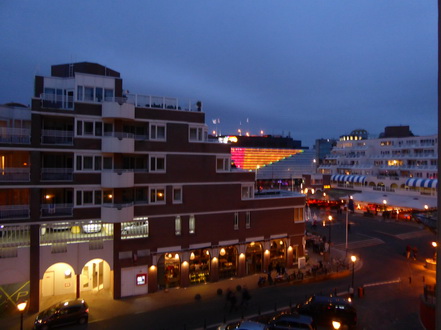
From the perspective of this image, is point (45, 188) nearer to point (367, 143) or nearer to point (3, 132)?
point (3, 132)

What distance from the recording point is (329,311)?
2134 cm

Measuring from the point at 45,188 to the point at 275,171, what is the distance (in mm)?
123487

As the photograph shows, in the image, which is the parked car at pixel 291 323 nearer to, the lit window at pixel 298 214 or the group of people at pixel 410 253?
the lit window at pixel 298 214

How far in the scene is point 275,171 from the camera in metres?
143

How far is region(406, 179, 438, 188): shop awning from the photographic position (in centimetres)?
5934

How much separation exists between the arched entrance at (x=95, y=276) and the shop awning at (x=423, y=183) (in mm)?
58263

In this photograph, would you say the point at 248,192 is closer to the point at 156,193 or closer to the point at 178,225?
the point at 178,225

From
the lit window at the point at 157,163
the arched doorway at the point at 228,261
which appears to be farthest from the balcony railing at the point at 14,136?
the arched doorway at the point at 228,261

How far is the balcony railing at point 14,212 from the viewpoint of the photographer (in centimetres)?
2336

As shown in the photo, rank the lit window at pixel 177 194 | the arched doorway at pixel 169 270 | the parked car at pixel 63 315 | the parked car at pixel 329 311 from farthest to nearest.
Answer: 1. the lit window at pixel 177 194
2. the arched doorway at pixel 169 270
3. the parked car at pixel 329 311
4. the parked car at pixel 63 315

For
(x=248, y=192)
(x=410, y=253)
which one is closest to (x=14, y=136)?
(x=248, y=192)

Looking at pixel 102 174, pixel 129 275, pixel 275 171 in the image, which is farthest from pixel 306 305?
pixel 275 171

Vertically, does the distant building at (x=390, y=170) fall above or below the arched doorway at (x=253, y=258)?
above

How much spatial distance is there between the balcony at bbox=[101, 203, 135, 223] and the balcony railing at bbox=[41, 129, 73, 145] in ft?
19.8
